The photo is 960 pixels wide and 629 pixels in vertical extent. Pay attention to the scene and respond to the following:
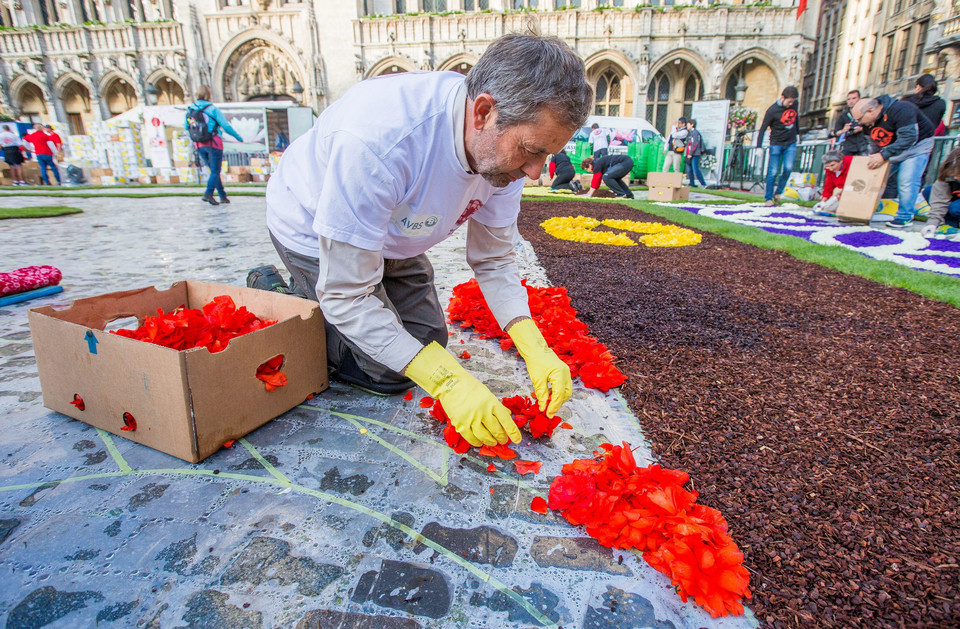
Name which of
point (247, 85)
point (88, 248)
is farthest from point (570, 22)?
point (88, 248)

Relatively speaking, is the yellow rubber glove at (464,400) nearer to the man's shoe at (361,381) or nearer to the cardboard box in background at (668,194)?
the man's shoe at (361,381)

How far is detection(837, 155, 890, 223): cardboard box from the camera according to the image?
798 centimetres

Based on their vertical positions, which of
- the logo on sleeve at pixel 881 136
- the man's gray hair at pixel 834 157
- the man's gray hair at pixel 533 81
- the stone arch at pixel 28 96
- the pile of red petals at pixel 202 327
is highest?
the stone arch at pixel 28 96

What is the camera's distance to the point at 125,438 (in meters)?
2.00

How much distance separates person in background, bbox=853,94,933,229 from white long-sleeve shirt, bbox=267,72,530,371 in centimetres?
869

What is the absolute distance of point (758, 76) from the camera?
2648 cm

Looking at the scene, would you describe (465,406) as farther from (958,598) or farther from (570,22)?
(570,22)

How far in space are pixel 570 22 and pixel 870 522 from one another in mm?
28455

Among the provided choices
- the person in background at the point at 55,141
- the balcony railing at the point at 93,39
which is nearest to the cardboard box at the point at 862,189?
the person in background at the point at 55,141

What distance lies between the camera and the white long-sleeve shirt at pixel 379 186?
1704 millimetres

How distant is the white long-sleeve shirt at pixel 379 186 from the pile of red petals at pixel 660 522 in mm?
A: 795

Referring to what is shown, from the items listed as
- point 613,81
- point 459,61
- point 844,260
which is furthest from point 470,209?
point 613,81

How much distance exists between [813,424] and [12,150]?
24.5 m

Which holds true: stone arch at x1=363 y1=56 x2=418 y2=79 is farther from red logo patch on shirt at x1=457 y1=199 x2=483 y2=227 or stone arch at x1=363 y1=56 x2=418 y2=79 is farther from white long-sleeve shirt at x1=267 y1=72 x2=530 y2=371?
white long-sleeve shirt at x1=267 y1=72 x2=530 y2=371
